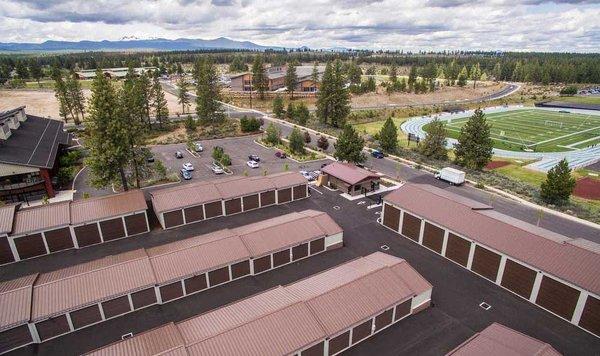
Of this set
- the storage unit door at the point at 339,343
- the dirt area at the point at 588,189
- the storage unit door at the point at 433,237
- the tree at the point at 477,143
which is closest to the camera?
the storage unit door at the point at 339,343

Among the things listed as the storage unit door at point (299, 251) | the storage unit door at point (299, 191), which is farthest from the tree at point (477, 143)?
the storage unit door at point (299, 251)

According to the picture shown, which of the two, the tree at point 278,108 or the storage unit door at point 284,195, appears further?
the tree at point 278,108

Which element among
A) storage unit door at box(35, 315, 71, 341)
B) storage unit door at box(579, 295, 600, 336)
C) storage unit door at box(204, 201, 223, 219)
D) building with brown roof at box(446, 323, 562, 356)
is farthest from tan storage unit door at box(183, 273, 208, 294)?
storage unit door at box(579, 295, 600, 336)

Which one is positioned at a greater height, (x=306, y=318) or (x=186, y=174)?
(x=306, y=318)

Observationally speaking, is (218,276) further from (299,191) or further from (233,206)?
(299,191)

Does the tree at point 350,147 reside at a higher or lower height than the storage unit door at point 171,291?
higher

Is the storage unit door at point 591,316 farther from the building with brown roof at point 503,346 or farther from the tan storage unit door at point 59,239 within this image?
the tan storage unit door at point 59,239

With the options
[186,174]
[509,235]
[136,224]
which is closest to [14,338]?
[136,224]

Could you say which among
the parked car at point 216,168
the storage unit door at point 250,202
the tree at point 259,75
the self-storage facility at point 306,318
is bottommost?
the parked car at point 216,168
